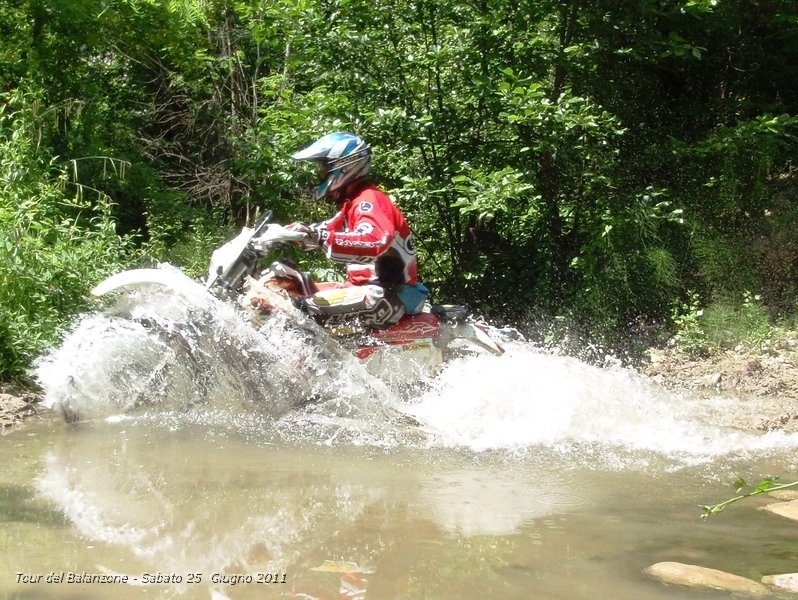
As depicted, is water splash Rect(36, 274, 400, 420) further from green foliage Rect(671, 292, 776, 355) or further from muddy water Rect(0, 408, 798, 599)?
green foliage Rect(671, 292, 776, 355)

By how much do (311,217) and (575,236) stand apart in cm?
297

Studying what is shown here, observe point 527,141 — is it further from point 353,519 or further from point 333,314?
point 353,519

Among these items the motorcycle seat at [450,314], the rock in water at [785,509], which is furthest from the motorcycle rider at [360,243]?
the rock in water at [785,509]

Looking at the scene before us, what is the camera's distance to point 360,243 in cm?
633

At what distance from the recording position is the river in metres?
3.58

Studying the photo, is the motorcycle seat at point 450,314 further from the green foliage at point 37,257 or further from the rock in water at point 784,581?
the rock in water at point 784,581

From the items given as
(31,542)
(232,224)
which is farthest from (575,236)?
(31,542)

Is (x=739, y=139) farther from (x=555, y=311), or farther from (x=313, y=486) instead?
(x=313, y=486)

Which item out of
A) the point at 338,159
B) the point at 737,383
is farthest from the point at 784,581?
the point at 737,383

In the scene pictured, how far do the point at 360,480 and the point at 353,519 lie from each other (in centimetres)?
69

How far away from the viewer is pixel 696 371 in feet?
27.0

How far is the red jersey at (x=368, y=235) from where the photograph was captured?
634cm

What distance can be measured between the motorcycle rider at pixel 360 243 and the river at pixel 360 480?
16.7 inches

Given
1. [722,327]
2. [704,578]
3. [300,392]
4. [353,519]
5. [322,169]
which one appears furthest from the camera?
[722,327]
